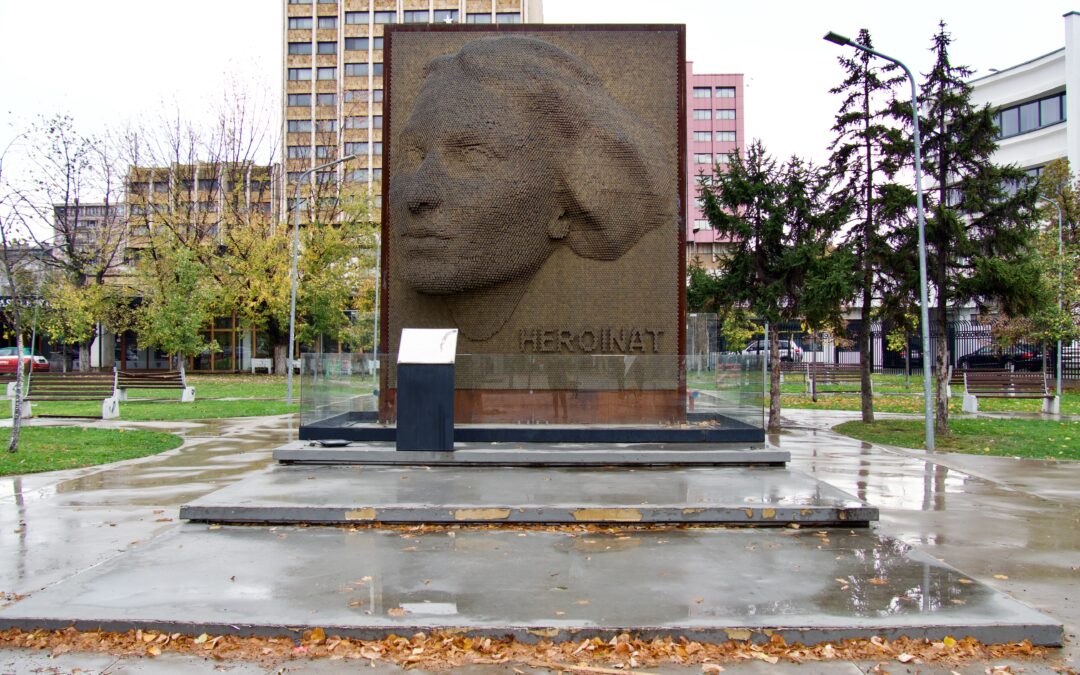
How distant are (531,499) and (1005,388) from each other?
25.5 meters

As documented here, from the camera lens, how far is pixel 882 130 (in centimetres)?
1934

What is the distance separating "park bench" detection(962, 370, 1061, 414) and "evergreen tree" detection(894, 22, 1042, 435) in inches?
348

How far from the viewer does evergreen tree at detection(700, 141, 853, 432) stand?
19.5 metres

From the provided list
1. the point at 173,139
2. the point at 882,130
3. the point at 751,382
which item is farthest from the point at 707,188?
the point at 173,139

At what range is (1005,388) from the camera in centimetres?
2803

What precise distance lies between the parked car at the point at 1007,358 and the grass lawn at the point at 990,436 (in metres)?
24.4

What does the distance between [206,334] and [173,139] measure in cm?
1717

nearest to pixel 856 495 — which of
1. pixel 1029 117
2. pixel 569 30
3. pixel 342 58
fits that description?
pixel 569 30

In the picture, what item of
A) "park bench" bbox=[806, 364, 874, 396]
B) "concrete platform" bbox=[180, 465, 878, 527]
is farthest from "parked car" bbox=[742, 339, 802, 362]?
"concrete platform" bbox=[180, 465, 878, 527]

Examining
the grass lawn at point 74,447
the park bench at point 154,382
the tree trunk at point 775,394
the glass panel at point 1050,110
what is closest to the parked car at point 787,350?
the glass panel at point 1050,110

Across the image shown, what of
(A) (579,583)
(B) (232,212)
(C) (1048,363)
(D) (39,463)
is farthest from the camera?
(B) (232,212)

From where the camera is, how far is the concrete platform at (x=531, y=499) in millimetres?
8070

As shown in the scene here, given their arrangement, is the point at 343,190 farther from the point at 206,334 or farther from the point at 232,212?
the point at 206,334

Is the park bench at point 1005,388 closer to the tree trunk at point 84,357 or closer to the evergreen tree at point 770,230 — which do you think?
the evergreen tree at point 770,230
